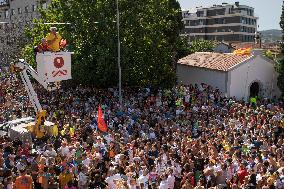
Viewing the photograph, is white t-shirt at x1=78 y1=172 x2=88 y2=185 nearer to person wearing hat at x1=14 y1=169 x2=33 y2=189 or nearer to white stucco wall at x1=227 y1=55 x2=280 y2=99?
person wearing hat at x1=14 y1=169 x2=33 y2=189

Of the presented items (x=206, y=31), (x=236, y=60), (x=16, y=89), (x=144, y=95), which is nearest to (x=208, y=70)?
(x=236, y=60)

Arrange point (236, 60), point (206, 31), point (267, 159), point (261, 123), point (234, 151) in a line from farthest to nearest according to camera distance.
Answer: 1. point (206, 31)
2. point (236, 60)
3. point (261, 123)
4. point (234, 151)
5. point (267, 159)

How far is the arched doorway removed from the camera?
34.6 meters

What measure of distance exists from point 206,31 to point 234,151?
90.5 m

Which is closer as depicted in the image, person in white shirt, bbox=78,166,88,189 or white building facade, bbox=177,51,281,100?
person in white shirt, bbox=78,166,88,189

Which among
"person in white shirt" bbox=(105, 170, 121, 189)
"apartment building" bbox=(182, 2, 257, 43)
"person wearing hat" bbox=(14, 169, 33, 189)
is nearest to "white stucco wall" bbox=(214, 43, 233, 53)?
"apartment building" bbox=(182, 2, 257, 43)

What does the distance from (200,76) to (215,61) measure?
6.12 feet

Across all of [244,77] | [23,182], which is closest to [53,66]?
[23,182]

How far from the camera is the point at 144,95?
1121 inches

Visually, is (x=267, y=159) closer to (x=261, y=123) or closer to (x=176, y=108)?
(x=261, y=123)

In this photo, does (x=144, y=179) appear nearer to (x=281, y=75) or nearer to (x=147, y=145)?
(x=147, y=145)

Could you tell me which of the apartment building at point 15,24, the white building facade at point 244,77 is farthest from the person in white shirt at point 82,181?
the apartment building at point 15,24

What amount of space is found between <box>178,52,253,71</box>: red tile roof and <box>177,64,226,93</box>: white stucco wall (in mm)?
374

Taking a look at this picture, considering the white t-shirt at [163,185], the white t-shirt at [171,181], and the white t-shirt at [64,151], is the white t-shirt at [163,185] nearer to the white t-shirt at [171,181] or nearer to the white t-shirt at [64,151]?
the white t-shirt at [171,181]
